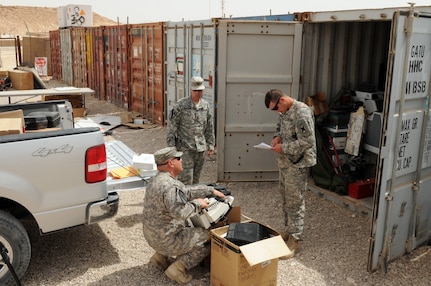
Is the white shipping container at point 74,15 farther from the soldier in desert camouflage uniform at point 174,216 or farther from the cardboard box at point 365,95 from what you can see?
the soldier in desert camouflage uniform at point 174,216

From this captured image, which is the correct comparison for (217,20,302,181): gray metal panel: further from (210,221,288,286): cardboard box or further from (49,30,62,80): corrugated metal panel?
(49,30,62,80): corrugated metal panel

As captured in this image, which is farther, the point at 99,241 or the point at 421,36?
the point at 99,241

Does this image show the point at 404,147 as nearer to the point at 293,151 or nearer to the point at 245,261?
the point at 293,151

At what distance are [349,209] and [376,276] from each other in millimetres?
1878

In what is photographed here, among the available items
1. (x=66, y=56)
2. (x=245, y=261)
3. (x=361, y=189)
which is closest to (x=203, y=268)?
(x=245, y=261)

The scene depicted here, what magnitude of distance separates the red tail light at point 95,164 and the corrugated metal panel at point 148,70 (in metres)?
7.38

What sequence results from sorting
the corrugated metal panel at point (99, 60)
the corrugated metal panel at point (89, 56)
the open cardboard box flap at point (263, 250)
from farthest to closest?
the corrugated metal panel at point (89, 56)
the corrugated metal panel at point (99, 60)
the open cardboard box flap at point (263, 250)

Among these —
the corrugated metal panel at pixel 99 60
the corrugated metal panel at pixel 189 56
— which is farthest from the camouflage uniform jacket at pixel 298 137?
the corrugated metal panel at pixel 99 60

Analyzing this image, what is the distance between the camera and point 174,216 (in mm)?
4285

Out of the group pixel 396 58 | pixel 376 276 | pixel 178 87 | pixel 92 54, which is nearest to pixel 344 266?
pixel 376 276

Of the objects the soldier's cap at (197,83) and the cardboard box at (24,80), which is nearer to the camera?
the soldier's cap at (197,83)

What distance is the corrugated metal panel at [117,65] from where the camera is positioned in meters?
14.3

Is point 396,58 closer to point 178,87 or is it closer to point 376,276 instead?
point 376,276

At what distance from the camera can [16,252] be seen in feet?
14.1
